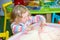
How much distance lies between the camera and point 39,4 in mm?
2010

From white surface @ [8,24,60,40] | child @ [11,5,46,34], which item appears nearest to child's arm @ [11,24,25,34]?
child @ [11,5,46,34]

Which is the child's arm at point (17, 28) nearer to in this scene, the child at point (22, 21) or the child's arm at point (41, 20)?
the child at point (22, 21)

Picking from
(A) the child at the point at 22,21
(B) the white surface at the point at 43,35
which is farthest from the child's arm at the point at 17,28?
(B) the white surface at the point at 43,35

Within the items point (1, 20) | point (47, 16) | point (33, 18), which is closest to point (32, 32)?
point (33, 18)

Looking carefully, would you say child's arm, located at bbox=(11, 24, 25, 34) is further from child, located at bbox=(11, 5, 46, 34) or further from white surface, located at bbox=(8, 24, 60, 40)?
white surface, located at bbox=(8, 24, 60, 40)

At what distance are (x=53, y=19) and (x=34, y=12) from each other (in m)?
0.26

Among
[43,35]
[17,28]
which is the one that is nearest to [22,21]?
[17,28]

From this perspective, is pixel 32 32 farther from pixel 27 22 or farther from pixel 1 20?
pixel 1 20

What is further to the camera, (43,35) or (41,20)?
(41,20)

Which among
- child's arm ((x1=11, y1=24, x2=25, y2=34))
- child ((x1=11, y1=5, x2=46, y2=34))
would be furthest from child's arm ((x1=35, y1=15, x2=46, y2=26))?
child's arm ((x1=11, y1=24, x2=25, y2=34))

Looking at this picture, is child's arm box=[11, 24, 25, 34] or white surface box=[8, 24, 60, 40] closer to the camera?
white surface box=[8, 24, 60, 40]

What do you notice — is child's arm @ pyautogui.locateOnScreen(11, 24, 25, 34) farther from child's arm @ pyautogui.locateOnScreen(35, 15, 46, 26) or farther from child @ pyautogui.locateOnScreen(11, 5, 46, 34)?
child's arm @ pyautogui.locateOnScreen(35, 15, 46, 26)

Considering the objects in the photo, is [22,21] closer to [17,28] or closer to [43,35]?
[17,28]

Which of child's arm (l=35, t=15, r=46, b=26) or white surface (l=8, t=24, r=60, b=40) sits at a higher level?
child's arm (l=35, t=15, r=46, b=26)
